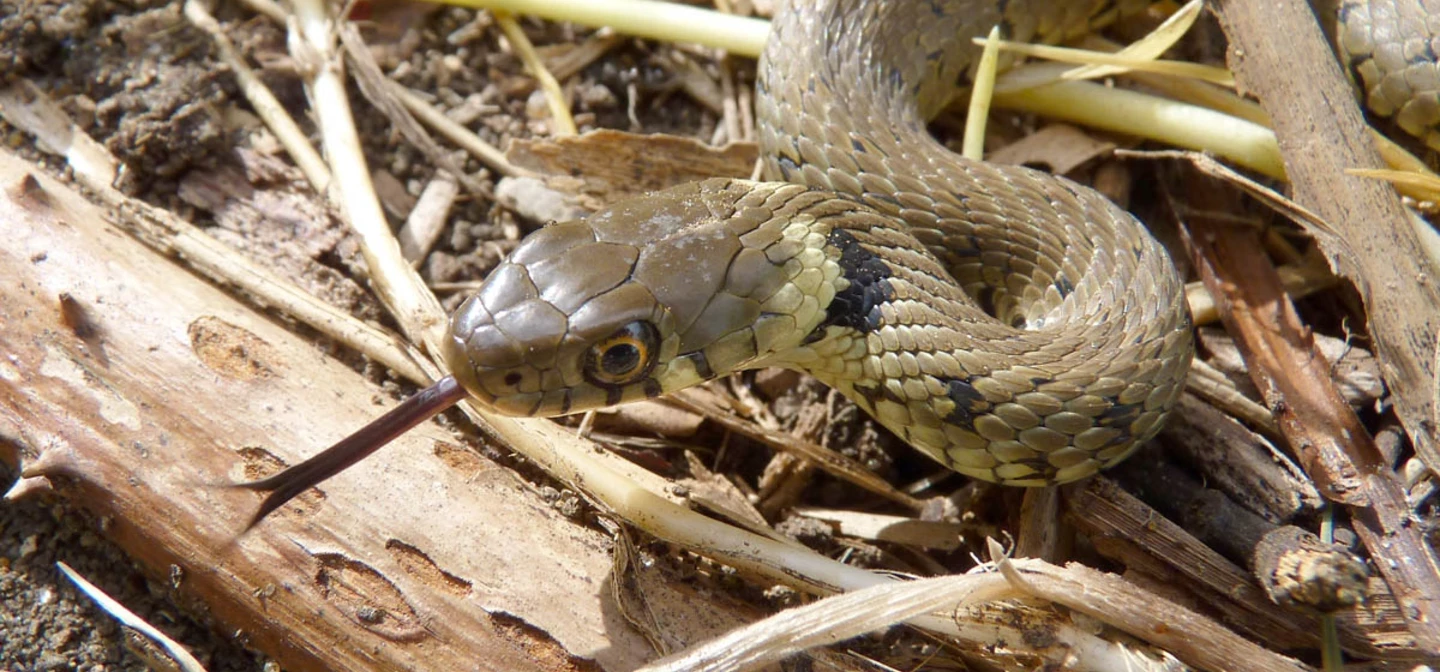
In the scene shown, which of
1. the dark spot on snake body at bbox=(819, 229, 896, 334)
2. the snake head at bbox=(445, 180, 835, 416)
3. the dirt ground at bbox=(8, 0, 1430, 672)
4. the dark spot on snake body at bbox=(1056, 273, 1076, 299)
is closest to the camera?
the snake head at bbox=(445, 180, 835, 416)

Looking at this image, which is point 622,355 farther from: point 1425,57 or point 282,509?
point 1425,57

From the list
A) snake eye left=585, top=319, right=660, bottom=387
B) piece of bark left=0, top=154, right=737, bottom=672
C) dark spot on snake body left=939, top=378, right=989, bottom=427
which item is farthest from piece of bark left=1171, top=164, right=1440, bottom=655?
snake eye left=585, top=319, right=660, bottom=387

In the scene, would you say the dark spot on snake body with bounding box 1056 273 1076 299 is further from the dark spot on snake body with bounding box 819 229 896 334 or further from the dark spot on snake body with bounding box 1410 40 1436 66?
the dark spot on snake body with bounding box 1410 40 1436 66

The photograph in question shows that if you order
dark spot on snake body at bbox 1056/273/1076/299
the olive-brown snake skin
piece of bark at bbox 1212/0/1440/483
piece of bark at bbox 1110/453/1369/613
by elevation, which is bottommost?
piece of bark at bbox 1110/453/1369/613

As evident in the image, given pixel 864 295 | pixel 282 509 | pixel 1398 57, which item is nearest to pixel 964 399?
pixel 864 295

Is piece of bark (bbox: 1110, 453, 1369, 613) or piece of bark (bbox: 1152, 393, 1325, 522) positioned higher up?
piece of bark (bbox: 1152, 393, 1325, 522)

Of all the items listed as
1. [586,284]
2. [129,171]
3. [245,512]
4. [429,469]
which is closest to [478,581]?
[429,469]
